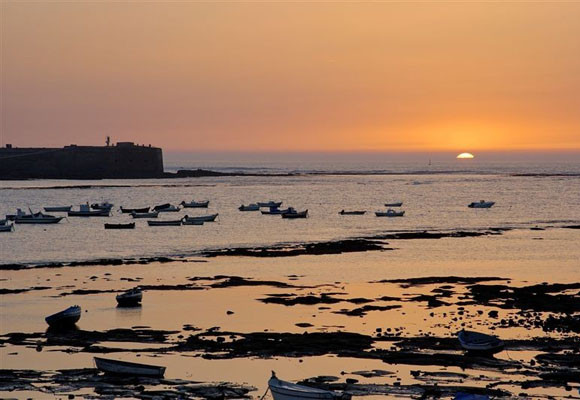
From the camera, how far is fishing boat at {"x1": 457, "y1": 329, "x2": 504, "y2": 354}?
29719 millimetres

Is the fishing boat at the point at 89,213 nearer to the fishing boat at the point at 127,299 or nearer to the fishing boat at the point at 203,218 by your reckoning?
the fishing boat at the point at 203,218

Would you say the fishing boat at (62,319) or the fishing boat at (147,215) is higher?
the fishing boat at (62,319)

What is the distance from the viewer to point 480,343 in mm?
29766

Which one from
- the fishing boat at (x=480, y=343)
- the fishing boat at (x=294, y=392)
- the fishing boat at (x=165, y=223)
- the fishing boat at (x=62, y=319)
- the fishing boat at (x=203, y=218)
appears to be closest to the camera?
the fishing boat at (x=294, y=392)

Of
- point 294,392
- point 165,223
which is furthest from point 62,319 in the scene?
point 165,223

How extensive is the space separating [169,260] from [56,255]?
8.70m

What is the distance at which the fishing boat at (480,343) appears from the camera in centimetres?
2972

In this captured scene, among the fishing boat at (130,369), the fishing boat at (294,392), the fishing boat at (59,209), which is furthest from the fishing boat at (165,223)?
the fishing boat at (294,392)

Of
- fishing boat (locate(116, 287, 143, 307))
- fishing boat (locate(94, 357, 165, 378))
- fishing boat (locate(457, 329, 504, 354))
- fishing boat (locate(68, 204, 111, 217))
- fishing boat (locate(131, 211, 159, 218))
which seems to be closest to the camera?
fishing boat (locate(94, 357, 165, 378))

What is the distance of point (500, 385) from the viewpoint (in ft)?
85.0

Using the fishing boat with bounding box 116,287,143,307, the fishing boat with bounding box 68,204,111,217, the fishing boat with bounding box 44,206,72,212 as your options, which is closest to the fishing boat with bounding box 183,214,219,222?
the fishing boat with bounding box 68,204,111,217

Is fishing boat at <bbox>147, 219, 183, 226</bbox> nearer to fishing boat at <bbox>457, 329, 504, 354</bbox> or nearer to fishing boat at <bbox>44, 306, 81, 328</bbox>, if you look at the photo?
fishing boat at <bbox>44, 306, 81, 328</bbox>

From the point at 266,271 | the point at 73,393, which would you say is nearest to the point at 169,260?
the point at 266,271

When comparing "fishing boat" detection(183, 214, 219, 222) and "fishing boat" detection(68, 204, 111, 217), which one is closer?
"fishing boat" detection(183, 214, 219, 222)
